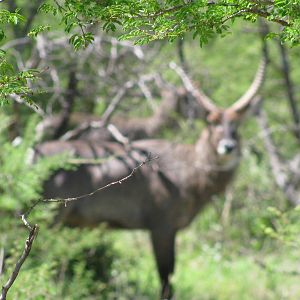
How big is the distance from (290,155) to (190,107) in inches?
157

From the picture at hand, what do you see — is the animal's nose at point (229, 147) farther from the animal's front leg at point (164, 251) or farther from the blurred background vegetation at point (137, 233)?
the animal's front leg at point (164, 251)

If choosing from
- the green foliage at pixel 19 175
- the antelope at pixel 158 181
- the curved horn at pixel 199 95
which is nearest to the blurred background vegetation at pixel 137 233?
the green foliage at pixel 19 175

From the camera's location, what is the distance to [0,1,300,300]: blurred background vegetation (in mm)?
5184

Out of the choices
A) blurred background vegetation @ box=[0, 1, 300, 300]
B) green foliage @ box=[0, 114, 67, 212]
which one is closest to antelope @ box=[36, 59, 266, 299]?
blurred background vegetation @ box=[0, 1, 300, 300]

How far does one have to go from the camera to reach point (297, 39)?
2291 mm

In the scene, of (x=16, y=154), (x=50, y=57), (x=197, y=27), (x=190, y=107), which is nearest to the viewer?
(x=197, y=27)

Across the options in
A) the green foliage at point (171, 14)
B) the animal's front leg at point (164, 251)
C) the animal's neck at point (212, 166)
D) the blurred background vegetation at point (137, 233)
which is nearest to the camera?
the green foliage at point (171, 14)

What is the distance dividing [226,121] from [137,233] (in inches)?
158

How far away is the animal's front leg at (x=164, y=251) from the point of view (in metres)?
7.35

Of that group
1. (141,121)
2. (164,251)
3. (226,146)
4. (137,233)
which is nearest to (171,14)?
(164,251)

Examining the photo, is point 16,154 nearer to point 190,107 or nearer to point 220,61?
point 190,107

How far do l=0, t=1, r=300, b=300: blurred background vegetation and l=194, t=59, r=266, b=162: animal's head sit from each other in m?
0.26

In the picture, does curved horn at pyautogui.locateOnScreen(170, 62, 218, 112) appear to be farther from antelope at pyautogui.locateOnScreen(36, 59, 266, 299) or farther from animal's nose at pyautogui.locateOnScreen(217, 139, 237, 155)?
animal's nose at pyautogui.locateOnScreen(217, 139, 237, 155)

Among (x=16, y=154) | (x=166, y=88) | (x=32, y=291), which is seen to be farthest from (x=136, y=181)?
(x=32, y=291)
